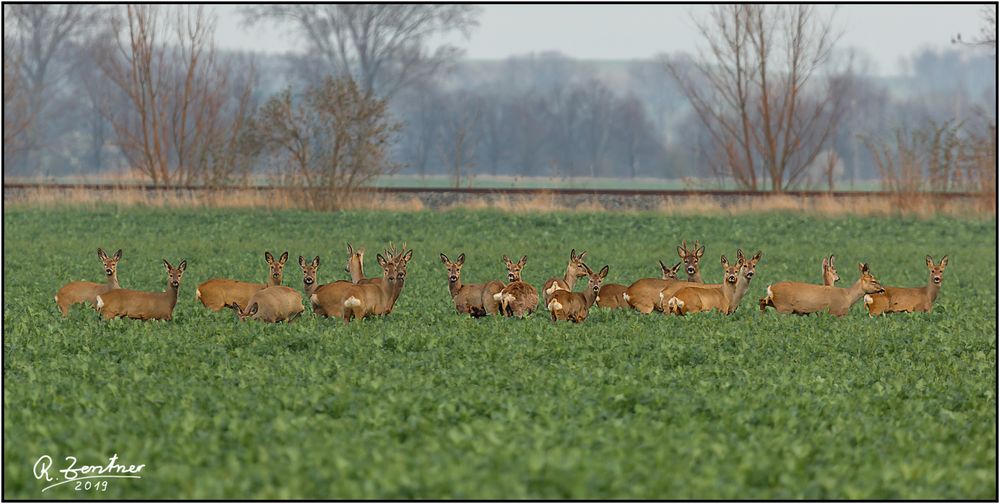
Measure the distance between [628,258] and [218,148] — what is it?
1837 centimetres

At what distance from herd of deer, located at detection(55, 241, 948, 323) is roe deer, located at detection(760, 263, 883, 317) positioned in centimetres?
1

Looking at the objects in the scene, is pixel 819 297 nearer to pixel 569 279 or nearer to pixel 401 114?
pixel 569 279

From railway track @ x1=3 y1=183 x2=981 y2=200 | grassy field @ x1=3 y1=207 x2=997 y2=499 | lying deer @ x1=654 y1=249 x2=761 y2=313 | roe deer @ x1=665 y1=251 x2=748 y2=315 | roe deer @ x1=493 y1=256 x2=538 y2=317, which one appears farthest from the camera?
railway track @ x1=3 y1=183 x2=981 y2=200

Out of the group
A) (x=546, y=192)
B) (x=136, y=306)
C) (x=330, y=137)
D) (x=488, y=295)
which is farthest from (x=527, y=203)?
(x=136, y=306)

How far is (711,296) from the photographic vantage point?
1672 cm

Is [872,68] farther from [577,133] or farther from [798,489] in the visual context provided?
[798,489]

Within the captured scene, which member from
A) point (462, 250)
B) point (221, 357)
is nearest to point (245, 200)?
point (462, 250)

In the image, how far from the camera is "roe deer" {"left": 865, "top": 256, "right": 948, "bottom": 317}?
17031 mm

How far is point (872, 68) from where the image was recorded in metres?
→ 182

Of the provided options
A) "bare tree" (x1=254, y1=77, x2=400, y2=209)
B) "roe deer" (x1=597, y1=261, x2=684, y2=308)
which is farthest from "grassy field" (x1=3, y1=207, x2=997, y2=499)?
"bare tree" (x1=254, y1=77, x2=400, y2=209)

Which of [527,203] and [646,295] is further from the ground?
[527,203]
